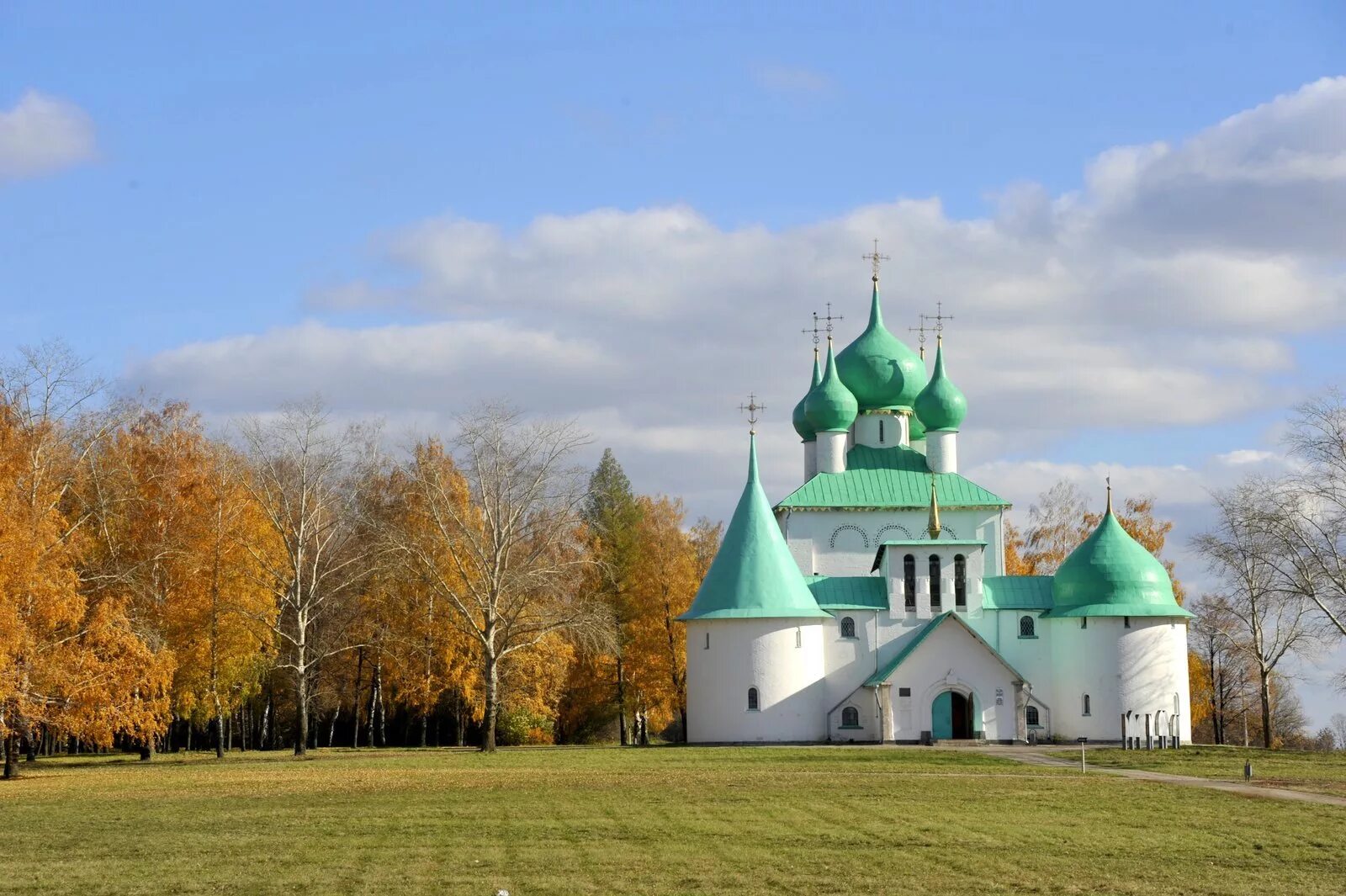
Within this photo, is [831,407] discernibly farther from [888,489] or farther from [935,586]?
[935,586]

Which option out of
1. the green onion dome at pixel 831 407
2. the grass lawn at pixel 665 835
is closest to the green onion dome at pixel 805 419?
the green onion dome at pixel 831 407

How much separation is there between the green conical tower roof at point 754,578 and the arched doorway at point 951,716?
13.3 ft

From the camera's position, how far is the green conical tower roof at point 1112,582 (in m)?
45.0

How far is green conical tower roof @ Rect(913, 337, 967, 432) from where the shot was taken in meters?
50.7

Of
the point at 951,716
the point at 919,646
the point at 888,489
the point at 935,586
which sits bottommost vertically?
the point at 951,716

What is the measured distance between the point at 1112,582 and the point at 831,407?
34.4 feet

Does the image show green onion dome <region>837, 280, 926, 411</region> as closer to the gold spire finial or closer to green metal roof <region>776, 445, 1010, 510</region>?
green metal roof <region>776, 445, 1010, 510</region>

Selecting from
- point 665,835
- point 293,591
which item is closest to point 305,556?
point 293,591

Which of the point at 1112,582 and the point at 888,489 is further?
the point at 888,489

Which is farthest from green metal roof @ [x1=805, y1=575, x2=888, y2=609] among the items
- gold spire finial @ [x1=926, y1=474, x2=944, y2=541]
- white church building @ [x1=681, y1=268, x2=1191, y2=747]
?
gold spire finial @ [x1=926, y1=474, x2=944, y2=541]

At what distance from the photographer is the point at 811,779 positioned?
26859 millimetres

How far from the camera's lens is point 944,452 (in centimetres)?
5084

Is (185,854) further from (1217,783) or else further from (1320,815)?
(1217,783)

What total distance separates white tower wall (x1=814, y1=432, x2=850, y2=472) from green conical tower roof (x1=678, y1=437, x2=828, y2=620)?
546 cm
